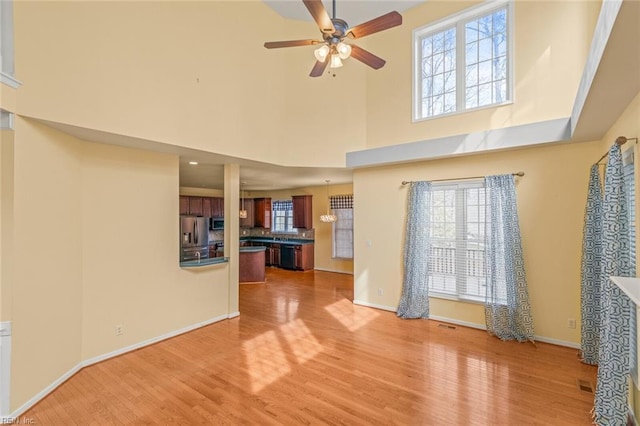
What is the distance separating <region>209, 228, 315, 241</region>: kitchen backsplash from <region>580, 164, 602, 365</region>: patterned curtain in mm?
6967

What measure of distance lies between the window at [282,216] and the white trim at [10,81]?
7827 millimetres

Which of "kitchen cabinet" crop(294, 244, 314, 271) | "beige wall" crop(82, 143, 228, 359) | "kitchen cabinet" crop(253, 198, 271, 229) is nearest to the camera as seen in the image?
"beige wall" crop(82, 143, 228, 359)

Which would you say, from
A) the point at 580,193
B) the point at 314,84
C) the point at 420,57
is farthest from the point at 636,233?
the point at 314,84

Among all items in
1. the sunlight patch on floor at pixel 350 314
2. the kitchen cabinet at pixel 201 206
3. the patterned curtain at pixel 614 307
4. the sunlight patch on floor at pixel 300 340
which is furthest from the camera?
the kitchen cabinet at pixel 201 206

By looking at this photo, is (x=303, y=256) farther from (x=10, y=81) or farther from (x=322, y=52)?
(x=10, y=81)

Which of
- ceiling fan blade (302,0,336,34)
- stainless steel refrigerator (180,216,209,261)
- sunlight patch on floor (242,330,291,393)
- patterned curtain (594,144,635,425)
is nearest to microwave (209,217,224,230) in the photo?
stainless steel refrigerator (180,216,209,261)

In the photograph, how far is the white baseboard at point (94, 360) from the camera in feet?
8.61

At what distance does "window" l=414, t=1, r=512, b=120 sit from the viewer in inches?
168

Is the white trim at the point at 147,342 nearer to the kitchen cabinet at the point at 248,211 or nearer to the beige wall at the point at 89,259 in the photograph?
the beige wall at the point at 89,259

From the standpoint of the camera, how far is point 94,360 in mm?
3465

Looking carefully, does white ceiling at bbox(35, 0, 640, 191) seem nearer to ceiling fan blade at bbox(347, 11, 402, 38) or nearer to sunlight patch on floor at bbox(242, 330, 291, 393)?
ceiling fan blade at bbox(347, 11, 402, 38)

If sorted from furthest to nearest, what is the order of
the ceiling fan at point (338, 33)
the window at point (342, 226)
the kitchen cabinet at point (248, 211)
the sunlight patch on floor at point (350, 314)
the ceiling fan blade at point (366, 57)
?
the kitchen cabinet at point (248, 211) < the window at point (342, 226) < the sunlight patch on floor at point (350, 314) < the ceiling fan blade at point (366, 57) < the ceiling fan at point (338, 33)

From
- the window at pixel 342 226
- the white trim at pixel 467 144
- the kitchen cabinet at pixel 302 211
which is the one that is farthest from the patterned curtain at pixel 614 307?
the kitchen cabinet at pixel 302 211

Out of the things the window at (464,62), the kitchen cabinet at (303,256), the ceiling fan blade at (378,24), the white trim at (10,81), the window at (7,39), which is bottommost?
the kitchen cabinet at (303,256)
